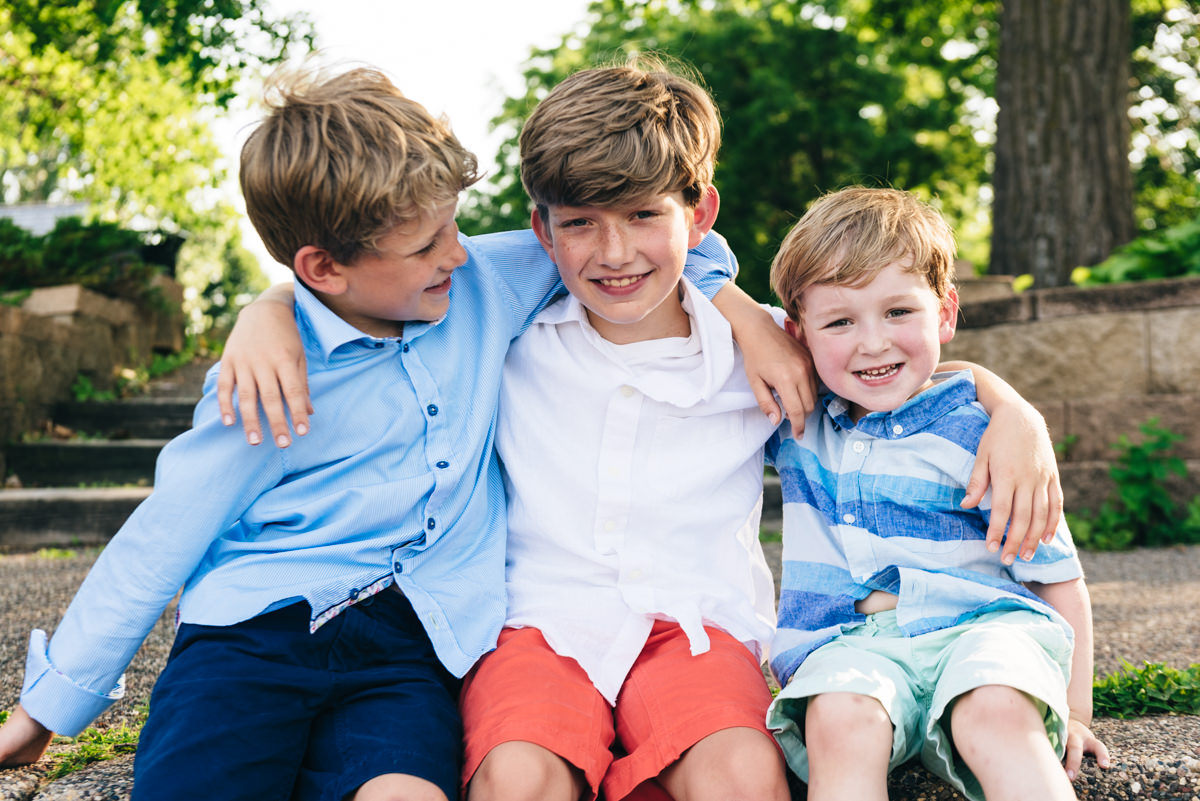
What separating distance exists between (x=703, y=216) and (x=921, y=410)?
0.65m

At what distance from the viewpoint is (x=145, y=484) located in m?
5.16

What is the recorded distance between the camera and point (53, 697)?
1.71 m

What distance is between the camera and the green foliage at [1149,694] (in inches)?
A: 78.6

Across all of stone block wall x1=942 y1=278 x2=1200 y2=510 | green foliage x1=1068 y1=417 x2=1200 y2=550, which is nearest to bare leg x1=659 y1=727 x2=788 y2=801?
green foliage x1=1068 y1=417 x2=1200 y2=550

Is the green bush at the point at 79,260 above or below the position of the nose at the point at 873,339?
below

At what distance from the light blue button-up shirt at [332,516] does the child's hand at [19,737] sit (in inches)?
1.8

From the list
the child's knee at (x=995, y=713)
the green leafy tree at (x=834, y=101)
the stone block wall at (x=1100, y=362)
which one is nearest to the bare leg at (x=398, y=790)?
the child's knee at (x=995, y=713)

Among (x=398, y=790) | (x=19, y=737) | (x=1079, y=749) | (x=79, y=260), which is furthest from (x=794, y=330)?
(x=79, y=260)

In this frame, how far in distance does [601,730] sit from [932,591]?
645 millimetres

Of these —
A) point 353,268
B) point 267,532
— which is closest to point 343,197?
point 353,268

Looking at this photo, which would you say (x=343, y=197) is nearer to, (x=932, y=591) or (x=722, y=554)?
(x=722, y=554)

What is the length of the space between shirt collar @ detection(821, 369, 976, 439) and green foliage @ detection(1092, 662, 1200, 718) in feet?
2.44

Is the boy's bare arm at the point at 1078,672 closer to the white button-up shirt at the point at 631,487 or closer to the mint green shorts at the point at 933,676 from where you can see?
the mint green shorts at the point at 933,676

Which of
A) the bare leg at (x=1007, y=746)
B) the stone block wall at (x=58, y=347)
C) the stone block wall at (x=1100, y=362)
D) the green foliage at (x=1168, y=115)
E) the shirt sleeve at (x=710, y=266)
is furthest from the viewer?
the green foliage at (x=1168, y=115)
